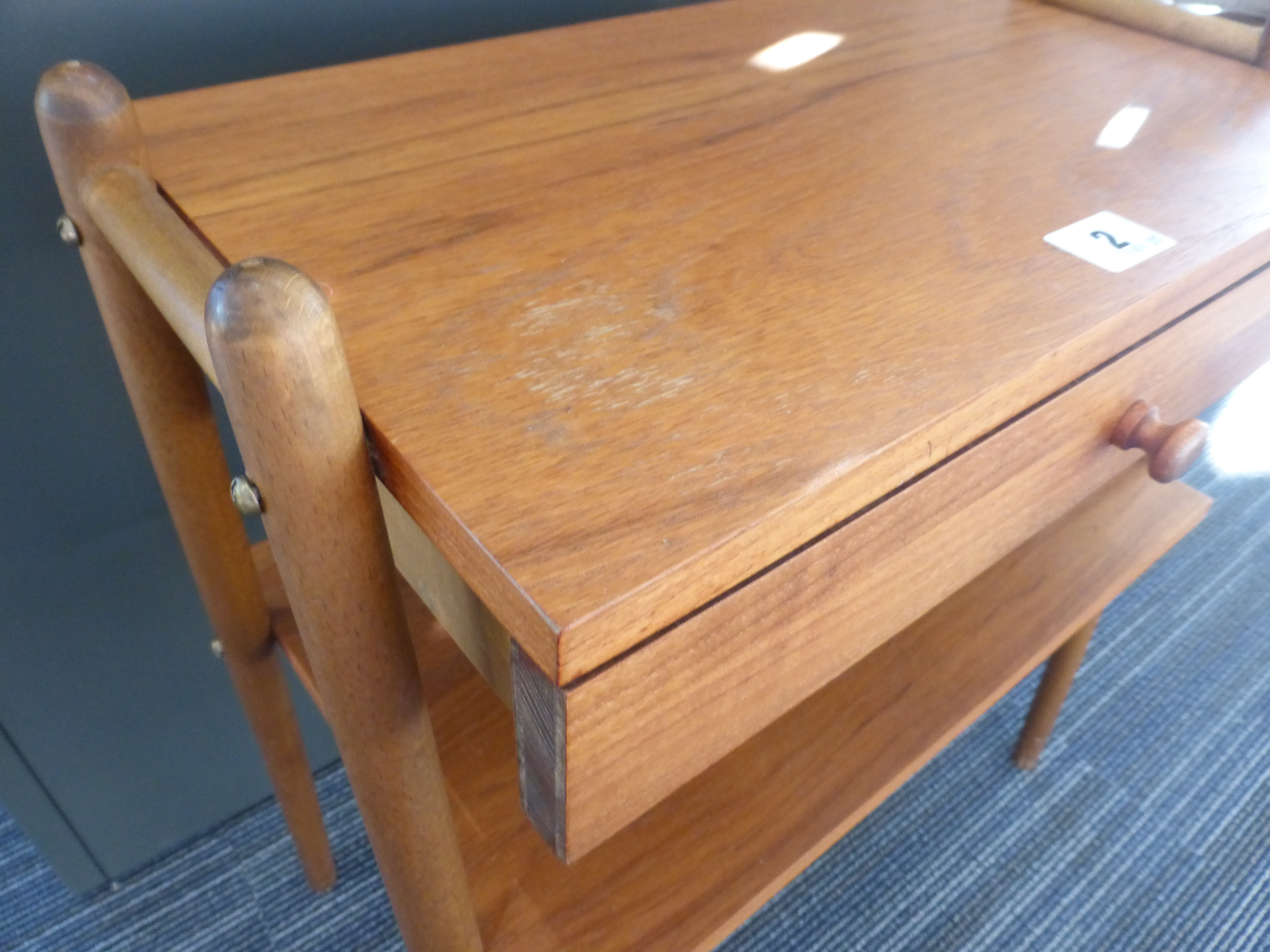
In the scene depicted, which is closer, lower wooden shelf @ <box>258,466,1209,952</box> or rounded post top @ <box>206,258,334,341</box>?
rounded post top @ <box>206,258,334,341</box>

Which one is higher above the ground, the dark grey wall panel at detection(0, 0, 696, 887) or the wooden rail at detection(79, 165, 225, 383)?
the wooden rail at detection(79, 165, 225, 383)

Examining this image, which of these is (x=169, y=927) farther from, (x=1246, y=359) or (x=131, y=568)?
(x=1246, y=359)

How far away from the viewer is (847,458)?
33 cm

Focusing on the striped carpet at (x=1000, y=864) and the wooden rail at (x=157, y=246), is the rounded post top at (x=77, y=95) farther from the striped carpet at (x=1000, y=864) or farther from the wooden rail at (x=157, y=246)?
the striped carpet at (x=1000, y=864)

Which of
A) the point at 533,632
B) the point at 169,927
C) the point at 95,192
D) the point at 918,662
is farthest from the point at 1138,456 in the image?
the point at 169,927

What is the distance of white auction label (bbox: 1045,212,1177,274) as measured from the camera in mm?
431

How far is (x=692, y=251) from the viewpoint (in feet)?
1.40

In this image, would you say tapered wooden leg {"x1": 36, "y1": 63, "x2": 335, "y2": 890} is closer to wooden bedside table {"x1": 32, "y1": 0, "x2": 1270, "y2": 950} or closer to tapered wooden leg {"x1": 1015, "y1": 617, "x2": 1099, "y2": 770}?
wooden bedside table {"x1": 32, "y1": 0, "x2": 1270, "y2": 950}

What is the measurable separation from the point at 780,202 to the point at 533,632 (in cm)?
27

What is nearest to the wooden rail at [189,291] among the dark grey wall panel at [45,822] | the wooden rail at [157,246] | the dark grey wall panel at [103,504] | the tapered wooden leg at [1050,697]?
the wooden rail at [157,246]

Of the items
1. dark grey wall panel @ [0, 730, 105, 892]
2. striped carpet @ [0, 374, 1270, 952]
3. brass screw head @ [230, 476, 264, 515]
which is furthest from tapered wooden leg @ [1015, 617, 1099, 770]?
dark grey wall panel @ [0, 730, 105, 892]

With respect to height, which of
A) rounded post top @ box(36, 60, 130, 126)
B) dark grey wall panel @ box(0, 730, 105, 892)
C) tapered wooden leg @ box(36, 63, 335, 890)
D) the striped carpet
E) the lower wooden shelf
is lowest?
the striped carpet

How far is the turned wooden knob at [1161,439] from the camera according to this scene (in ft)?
1.44

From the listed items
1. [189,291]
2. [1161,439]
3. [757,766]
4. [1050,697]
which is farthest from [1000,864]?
[189,291]
